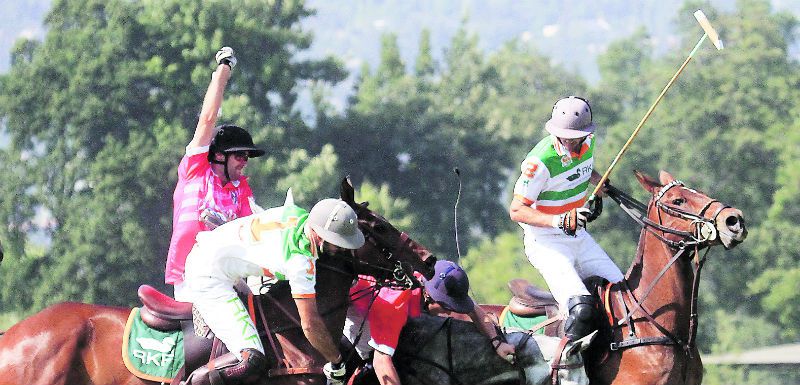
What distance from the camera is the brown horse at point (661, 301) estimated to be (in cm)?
972

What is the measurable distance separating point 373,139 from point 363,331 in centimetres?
3901

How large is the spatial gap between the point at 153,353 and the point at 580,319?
296cm

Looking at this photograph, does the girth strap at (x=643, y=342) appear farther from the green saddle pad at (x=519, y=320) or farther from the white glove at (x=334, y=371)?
the white glove at (x=334, y=371)

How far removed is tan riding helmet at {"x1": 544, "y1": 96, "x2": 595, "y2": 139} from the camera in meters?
10.2

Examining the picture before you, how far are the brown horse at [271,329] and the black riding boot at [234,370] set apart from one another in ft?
0.59

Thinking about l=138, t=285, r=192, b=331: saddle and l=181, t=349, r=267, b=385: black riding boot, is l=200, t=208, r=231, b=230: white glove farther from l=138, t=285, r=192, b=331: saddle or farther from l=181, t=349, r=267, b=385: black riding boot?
l=181, t=349, r=267, b=385: black riding boot

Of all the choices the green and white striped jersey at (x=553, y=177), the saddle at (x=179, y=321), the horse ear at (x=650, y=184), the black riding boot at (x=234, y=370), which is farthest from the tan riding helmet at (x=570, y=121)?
the saddle at (x=179, y=321)

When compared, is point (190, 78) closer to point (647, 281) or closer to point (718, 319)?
point (718, 319)

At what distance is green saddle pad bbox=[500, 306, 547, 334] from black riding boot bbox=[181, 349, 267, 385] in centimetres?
279

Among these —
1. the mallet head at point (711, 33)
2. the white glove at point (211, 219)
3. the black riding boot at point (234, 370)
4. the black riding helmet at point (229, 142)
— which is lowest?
the black riding boot at point (234, 370)

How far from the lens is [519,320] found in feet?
37.3

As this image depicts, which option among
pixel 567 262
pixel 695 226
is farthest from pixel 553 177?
pixel 695 226

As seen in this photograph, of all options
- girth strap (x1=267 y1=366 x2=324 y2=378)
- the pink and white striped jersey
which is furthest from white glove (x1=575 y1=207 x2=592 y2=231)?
the pink and white striped jersey

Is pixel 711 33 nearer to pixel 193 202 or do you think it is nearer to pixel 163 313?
pixel 193 202
